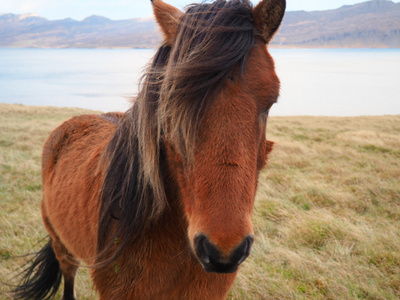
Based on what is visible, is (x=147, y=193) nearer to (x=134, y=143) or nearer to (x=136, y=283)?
(x=134, y=143)

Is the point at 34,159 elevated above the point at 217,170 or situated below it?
below

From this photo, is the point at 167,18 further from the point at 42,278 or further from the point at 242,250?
the point at 42,278

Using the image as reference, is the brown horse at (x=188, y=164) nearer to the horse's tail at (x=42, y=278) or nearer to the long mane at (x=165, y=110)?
the long mane at (x=165, y=110)

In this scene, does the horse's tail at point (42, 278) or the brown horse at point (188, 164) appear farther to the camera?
the horse's tail at point (42, 278)

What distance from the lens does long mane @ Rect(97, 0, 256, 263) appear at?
4.39 ft

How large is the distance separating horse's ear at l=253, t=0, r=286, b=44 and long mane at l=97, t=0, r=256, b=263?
0.15 ft

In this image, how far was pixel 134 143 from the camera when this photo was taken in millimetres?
1780

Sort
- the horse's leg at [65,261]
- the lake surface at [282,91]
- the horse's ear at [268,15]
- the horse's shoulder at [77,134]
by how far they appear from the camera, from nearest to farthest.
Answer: the horse's ear at [268,15] → the horse's shoulder at [77,134] → the horse's leg at [65,261] → the lake surface at [282,91]

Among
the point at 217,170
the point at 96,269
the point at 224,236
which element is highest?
the point at 217,170

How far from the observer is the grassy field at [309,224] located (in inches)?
138

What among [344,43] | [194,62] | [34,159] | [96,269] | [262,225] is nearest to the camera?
[194,62]

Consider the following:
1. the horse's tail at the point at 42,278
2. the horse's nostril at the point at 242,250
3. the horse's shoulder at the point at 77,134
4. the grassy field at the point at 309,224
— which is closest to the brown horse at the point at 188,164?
the horse's nostril at the point at 242,250

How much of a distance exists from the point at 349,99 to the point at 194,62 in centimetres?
5048

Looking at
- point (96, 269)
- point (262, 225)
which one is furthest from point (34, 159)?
point (96, 269)
